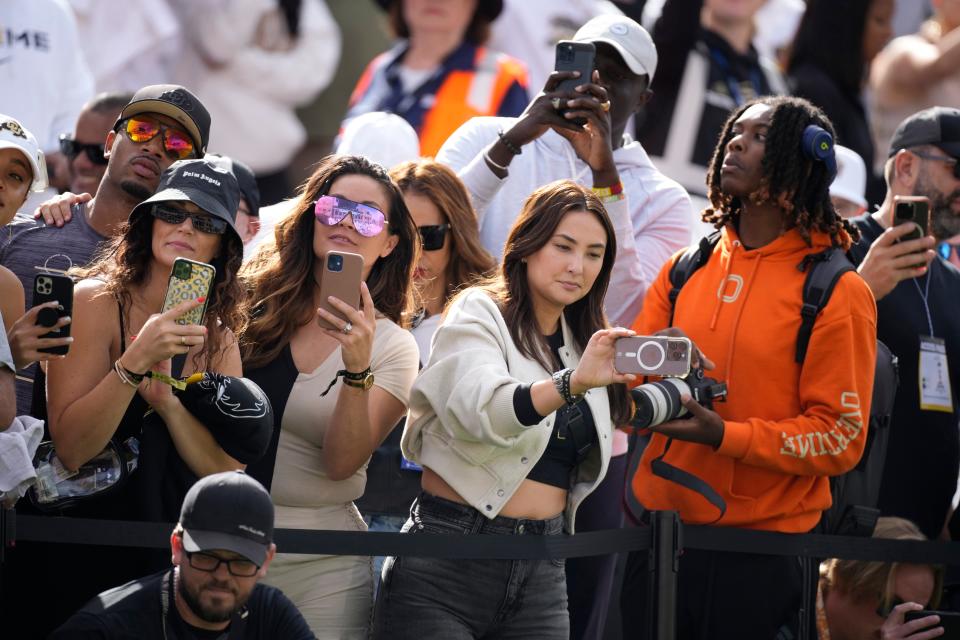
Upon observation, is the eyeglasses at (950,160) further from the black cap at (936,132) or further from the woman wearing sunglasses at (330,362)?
the woman wearing sunglasses at (330,362)

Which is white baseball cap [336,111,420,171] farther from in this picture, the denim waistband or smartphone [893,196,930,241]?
the denim waistband

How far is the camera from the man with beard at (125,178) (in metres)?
4.95

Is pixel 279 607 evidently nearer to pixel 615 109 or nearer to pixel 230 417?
pixel 230 417

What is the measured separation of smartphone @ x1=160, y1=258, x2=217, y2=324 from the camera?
13.8ft

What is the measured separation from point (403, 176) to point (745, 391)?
145 cm

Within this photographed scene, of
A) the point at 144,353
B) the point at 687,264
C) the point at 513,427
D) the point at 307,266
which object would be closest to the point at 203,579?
the point at 144,353

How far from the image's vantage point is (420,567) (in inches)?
174

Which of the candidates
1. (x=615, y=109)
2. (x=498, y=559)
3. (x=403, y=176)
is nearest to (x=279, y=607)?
(x=498, y=559)

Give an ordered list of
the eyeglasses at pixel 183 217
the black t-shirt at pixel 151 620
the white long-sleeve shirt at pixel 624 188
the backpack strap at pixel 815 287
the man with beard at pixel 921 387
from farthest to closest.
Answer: the white long-sleeve shirt at pixel 624 188, the man with beard at pixel 921 387, the backpack strap at pixel 815 287, the eyeglasses at pixel 183 217, the black t-shirt at pixel 151 620

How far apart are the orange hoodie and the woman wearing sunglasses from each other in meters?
0.97

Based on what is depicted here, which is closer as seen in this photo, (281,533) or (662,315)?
(281,533)

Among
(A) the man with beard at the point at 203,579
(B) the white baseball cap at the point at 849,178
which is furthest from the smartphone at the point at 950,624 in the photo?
(B) the white baseball cap at the point at 849,178

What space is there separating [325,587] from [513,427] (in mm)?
780

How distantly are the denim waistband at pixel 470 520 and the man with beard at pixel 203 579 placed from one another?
560 mm
